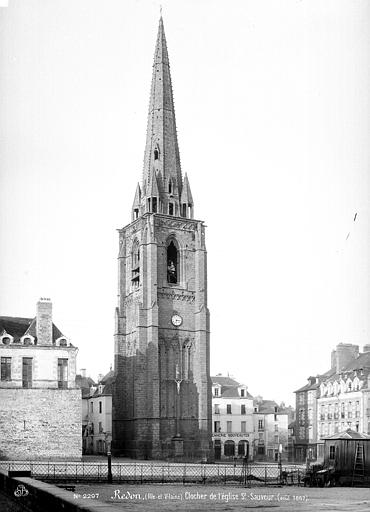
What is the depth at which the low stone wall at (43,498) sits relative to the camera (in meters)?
11.9

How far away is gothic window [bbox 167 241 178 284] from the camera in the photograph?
6969 cm

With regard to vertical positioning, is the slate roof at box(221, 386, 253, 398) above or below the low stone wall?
below

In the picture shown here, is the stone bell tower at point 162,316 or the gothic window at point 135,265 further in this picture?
the gothic window at point 135,265

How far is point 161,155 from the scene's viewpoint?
7300 cm

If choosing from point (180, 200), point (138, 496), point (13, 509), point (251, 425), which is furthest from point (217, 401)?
point (13, 509)

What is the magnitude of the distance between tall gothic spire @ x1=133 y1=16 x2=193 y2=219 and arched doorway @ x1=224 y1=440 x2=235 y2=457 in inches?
966

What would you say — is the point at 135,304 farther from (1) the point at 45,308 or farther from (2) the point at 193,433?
(1) the point at 45,308

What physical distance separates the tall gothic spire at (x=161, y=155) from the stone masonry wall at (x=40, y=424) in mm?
26482

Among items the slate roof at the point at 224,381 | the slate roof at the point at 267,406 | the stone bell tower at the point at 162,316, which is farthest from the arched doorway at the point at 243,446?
the stone bell tower at the point at 162,316

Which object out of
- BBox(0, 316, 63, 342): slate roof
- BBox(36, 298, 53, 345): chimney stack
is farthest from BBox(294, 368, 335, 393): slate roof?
BBox(36, 298, 53, 345): chimney stack

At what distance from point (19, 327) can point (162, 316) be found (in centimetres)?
1829

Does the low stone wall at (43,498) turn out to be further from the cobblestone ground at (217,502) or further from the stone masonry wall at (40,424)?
the stone masonry wall at (40,424)

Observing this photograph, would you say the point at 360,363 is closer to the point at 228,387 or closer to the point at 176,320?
the point at 176,320

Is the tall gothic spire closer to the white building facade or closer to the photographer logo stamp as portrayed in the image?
the white building facade
